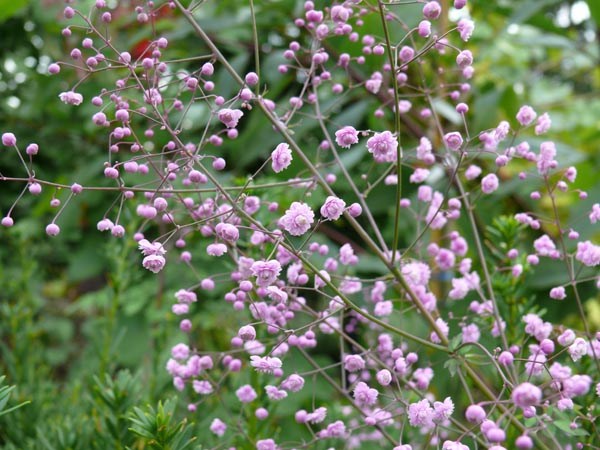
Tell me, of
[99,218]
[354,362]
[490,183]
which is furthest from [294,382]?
[99,218]

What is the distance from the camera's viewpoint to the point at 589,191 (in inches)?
40.9

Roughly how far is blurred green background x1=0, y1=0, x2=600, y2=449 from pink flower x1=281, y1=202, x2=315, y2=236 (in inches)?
10.5

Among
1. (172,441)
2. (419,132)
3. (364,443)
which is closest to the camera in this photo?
(172,441)

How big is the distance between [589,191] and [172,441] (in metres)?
0.83

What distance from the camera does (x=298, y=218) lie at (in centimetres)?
43

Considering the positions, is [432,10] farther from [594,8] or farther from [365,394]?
[594,8]

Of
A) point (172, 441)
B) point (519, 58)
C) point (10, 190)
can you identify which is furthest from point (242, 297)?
point (519, 58)

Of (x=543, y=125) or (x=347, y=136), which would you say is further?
(x=543, y=125)

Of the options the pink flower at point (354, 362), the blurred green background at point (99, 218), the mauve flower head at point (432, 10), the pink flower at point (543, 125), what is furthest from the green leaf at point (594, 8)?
the pink flower at point (354, 362)

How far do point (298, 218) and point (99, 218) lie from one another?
38.1 inches

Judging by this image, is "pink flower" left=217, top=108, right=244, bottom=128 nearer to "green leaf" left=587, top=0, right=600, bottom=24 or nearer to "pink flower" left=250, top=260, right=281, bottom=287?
Answer: "pink flower" left=250, top=260, right=281, bottom=287

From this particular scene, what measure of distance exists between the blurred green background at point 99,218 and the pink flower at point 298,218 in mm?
266

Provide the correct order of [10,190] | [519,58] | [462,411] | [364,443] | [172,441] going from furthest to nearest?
1. [519,58]
2. [10,190]
3. [462,411]
4. [364,443]
5. [172,441]

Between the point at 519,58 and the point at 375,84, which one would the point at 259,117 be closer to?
the point at 375,84
